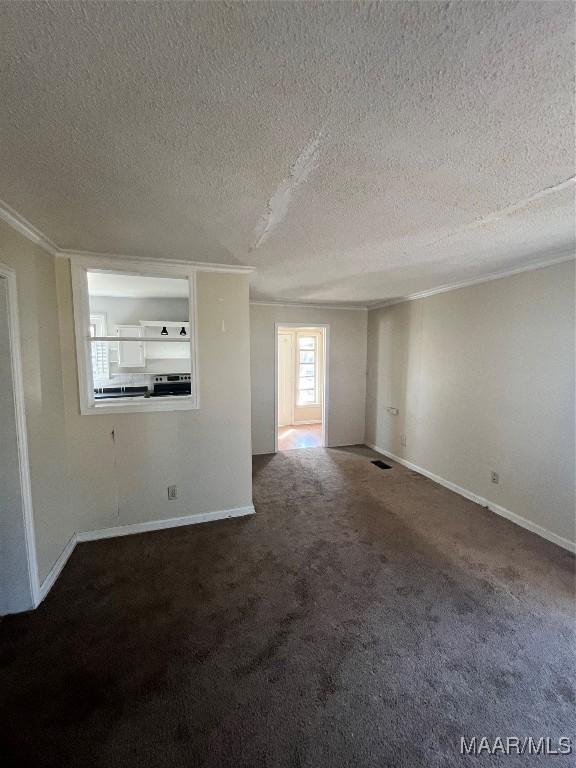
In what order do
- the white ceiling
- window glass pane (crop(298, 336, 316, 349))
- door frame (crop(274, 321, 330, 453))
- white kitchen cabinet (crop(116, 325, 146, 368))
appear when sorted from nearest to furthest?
the white ceiling < white kitchen cabinet (crop(116, 325, 146, 368)) < door frame (crop(274, 321, 330, 453)) < window glass pane (crop(298, 336, 316, 349))

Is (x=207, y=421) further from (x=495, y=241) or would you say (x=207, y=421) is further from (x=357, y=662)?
(x=495, y=241)

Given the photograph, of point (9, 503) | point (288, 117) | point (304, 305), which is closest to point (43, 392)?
point (9, 503)

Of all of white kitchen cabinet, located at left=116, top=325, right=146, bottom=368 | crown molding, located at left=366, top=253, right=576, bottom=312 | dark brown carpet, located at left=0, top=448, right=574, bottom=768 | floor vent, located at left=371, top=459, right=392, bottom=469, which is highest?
crown molding, located at left=366, top=253, right=576, bottom=312

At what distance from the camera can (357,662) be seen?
1.59m

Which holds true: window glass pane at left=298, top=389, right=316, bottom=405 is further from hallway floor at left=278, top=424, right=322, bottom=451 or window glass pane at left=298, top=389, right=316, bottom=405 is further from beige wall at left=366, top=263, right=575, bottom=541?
beige wall at left=366, top=263, right=575, bottom=541

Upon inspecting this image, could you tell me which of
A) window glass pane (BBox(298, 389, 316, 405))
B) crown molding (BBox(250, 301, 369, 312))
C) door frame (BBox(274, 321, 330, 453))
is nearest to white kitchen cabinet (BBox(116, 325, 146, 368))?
crown molding (BBox(250, 301, 369, 312))

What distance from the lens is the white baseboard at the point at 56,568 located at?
1.99 metres

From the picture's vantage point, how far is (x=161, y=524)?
2.79 m

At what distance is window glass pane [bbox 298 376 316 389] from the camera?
6852 mm

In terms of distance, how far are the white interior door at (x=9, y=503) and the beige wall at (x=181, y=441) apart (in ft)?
2.33

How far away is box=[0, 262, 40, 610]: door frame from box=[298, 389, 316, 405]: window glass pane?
5.30 meters

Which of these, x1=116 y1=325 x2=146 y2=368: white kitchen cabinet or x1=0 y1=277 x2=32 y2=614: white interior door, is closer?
x1=0 y1=277 x2=32 y2=614: white interior door

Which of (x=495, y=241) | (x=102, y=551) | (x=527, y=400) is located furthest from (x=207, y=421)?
(x=527, y=400)

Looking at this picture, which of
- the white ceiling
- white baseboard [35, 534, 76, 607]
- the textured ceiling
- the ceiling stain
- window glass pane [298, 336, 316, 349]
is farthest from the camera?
window glass pane [298, 336, 316, 349]
